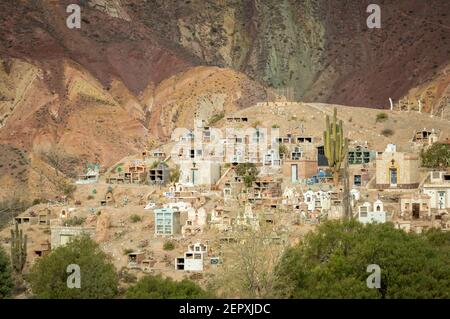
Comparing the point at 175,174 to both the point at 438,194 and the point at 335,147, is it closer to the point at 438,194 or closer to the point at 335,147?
the point at 335,147

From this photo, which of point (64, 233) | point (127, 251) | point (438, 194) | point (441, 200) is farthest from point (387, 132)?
point (127, 251)

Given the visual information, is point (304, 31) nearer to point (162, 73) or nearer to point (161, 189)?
point (162, 73)

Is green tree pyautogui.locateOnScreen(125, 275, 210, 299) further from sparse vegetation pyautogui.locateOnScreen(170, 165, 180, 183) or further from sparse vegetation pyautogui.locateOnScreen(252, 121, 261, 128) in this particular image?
sparse vegetation pyautogui.locateOnScreen(252, 121, 261, 128)

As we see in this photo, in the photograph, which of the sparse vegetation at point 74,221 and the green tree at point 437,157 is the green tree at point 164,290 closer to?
the sparse vegetation at point 74,221

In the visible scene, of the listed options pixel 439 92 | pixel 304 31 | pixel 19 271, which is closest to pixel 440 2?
pixel 304 31

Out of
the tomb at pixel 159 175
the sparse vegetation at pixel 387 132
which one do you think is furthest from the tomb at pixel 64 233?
the sparse vegetation at pixel 387 132

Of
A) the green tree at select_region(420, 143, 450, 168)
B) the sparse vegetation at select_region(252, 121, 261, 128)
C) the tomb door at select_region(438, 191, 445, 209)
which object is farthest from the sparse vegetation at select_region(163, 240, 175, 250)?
the sparse vegetation at select_region(252, 121, 261, 128)
